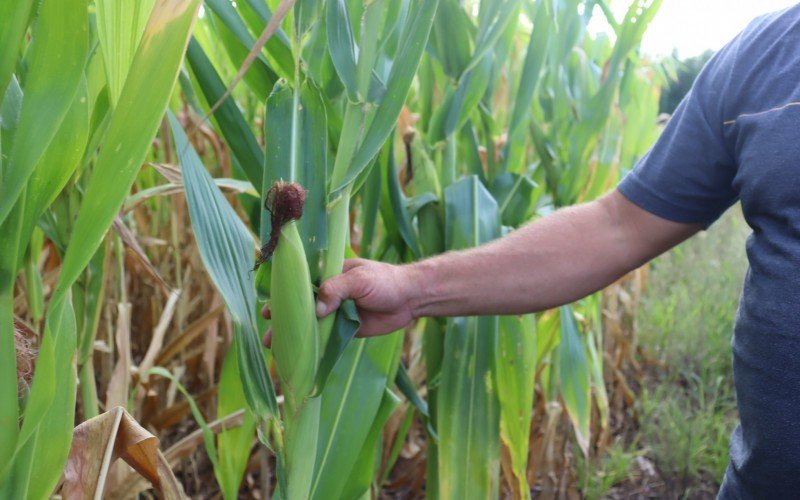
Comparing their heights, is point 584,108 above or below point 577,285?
above

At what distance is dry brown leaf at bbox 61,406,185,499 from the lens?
84cm

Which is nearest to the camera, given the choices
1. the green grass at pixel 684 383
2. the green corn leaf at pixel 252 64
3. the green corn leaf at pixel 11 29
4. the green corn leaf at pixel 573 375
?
the green corn leaf at pixel 11 29

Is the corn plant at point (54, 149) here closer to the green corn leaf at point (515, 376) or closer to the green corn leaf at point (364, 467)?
the green corn leaf at point (364, 467)

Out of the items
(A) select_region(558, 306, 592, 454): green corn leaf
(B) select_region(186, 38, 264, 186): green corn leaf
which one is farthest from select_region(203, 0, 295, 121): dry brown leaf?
(A) select_region(558, 306, 592, 454): green corn leaf

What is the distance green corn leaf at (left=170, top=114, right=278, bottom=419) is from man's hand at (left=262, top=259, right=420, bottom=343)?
0.29 feet

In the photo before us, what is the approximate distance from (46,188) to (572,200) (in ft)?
4.57

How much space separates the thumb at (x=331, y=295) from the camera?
932 mm

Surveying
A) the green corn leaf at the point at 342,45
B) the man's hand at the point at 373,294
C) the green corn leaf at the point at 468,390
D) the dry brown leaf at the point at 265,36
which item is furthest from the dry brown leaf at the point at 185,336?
the dry brown leaf at the point at 265,36

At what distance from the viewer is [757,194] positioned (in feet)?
3.71

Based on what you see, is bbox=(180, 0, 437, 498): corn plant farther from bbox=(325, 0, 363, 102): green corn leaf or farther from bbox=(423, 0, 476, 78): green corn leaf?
bbox=(423, 0, 476, 78): green corn leaf

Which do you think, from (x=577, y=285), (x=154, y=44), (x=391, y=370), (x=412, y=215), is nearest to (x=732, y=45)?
(x=577, y=285)

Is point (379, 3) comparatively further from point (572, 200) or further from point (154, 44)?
point (572, 200)

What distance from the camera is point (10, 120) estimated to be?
73 cm

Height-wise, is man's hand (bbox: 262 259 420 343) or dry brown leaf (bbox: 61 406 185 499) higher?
man's hand (bbox: 262 259 420 343)
